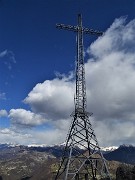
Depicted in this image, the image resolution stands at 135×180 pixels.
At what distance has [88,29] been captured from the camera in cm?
5347

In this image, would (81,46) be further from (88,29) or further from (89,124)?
(89,124)

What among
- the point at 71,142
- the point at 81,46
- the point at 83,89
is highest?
the point at 81,46

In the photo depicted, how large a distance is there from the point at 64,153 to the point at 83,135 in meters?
4.26

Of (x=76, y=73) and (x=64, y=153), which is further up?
Result: (x=76, y=73)

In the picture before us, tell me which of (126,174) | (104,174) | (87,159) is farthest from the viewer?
(126,174)

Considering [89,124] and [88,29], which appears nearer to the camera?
[89,124]

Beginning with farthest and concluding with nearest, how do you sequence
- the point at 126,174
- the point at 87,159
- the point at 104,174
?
the point at 126,174 < the point at 104,174 < the point at 87,159

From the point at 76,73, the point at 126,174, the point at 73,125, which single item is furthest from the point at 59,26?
the point at 126,174

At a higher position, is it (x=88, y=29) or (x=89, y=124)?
(x=88, y=29)

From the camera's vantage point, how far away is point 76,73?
50906 mm

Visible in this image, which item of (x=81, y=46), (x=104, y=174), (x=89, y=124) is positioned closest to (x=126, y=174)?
(x=104, y=174)

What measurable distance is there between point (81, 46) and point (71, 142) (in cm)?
1708

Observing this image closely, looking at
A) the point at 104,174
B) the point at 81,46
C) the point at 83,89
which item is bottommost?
the point at 104,174

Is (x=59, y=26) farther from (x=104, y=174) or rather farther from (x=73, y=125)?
(x=104, y=174)
